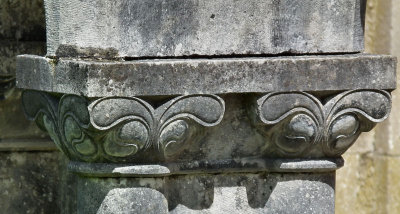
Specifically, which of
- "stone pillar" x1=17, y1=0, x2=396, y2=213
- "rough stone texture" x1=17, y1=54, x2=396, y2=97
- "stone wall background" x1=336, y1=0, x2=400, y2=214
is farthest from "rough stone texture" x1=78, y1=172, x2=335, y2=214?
"stone wall background" x1=336, y1=0, x2=400, y2=214

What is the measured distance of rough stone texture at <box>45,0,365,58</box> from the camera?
2.64m

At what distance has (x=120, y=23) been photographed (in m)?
2.64

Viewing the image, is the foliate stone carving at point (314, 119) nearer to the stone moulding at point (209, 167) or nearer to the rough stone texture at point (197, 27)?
the stone moulding at point (209, 167)

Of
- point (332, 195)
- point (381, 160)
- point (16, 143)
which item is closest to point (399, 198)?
point (381, 160)

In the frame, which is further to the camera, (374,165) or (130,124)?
(374,165)

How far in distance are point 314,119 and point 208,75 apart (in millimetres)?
269

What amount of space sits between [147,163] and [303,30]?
18.2 inches

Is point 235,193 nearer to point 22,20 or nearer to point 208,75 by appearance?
point 208,75

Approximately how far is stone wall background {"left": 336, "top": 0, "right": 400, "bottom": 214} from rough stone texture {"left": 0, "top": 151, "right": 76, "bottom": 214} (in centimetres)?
91

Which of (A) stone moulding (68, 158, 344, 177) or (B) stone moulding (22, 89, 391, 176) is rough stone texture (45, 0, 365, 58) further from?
(A) stone moulding (68, 158, 344, 177)

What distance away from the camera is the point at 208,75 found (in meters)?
2.64

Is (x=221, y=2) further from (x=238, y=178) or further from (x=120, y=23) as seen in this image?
(x=238, y=178)

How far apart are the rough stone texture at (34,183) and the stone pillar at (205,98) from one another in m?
0.44

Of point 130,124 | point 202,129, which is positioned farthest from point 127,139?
point 202,129
